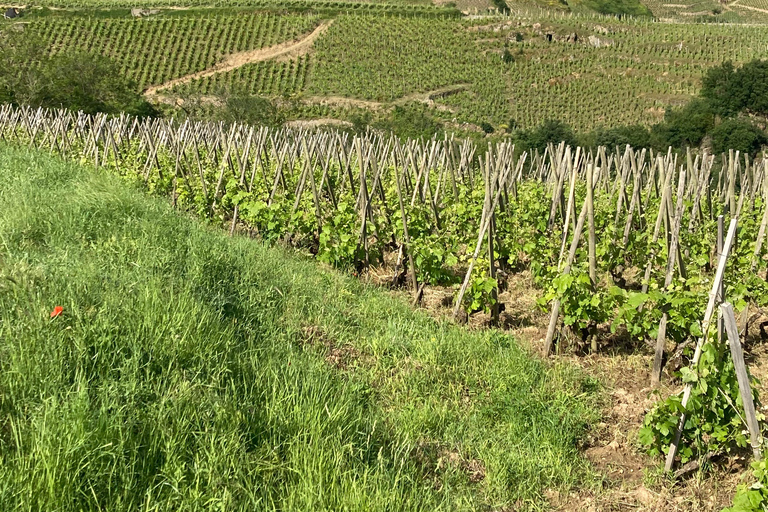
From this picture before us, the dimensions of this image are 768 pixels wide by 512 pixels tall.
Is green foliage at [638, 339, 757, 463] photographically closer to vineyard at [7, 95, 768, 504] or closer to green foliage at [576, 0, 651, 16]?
vineyard at [7, 95, 768, 504]

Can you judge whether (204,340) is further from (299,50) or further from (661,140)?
(299,50)

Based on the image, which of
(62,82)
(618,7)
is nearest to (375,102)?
(62,82)

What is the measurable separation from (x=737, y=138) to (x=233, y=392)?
92.2 feet

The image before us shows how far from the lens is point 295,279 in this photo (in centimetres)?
500

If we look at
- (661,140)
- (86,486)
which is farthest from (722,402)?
(661,140)

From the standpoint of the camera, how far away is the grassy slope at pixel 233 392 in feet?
6.88

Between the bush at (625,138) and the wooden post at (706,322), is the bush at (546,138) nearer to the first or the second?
the bush at (625,138)

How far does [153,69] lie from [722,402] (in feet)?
170

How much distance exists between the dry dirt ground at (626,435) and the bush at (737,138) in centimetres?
2340

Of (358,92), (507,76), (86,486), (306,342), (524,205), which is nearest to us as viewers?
(86,486)

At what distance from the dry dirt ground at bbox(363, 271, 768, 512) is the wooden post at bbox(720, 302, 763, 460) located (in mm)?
162

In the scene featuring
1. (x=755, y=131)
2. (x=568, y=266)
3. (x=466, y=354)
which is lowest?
(x=466, y=354)

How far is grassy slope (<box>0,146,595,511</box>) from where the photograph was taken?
210 centimetres

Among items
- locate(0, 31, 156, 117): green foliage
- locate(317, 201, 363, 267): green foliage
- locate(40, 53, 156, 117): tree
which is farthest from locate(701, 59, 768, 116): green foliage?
locate(317, 201, 363, 267): green foliage
